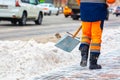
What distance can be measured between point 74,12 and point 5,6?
18532 millimetres

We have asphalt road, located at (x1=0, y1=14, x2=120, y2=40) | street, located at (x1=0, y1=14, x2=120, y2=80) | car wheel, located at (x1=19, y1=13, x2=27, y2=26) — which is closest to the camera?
street, located at (x1=0, y1=14, x2=120, y2=80)

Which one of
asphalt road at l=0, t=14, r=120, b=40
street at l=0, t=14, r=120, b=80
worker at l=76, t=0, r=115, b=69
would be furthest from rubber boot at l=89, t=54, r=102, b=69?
asphalt road at l=0, t=14, r=120, b=40

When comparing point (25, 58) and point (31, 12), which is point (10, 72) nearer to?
point (25, 58)

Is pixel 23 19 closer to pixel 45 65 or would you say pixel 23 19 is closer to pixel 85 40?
pixel 45 65

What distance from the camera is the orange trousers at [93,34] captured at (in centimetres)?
804

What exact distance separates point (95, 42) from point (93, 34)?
0.13 meters

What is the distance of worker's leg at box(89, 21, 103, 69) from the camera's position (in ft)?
26.4

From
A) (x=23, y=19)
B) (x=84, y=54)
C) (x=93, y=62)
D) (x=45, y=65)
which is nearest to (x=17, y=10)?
(x=23, y=19)

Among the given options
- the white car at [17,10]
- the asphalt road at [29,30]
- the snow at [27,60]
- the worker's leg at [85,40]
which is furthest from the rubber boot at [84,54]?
the white car at [17,10]

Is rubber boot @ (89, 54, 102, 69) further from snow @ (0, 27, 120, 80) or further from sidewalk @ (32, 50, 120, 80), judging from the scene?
snow @ (0, 27, 120, 80)

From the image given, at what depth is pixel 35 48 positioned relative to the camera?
413 inches

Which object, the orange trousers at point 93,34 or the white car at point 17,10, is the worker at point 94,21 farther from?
the white car at point 17,10

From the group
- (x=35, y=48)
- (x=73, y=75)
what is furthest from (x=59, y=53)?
(x=73, y=75)

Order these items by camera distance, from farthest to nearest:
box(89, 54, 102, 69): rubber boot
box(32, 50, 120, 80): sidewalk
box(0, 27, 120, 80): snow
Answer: box(0, 27, 120, 80): snow < box(89, 54, 102, 69): rubber boot < box(32, 50, 120, 80): sidewalk
